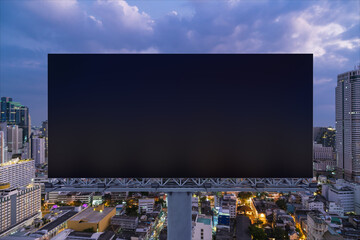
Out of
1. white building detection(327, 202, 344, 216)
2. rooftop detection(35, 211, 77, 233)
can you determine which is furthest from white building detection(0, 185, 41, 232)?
white building detection(327, 202, 344, 216)

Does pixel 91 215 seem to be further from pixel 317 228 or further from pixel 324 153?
pixel 324 153

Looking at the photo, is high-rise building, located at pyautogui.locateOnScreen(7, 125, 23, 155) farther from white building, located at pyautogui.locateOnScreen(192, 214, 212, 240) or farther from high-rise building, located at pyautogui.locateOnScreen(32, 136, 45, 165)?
white building, located at pyautogui.locateOnScreen(192, 214, 212, 240)

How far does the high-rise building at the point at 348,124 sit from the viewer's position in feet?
130

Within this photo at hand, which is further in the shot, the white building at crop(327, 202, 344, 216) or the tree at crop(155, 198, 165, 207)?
the tree at crop(155, 198, 165, 207)

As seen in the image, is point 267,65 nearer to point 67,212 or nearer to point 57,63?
point 57,63

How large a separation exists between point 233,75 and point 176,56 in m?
2.04

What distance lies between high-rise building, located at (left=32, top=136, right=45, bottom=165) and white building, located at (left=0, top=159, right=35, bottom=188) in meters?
18.7

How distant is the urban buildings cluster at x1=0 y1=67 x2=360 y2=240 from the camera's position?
17.9 m

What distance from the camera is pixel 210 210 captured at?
22.3m

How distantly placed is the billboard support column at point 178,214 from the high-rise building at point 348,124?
4969 centimetres

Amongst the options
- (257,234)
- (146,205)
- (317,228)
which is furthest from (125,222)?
(317,228)

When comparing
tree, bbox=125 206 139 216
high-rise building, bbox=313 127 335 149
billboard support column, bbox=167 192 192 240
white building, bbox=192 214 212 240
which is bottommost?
tree, bbox=125 206 139 216

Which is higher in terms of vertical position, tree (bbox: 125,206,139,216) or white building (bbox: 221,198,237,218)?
white building (bbox: 221,198,237,218)

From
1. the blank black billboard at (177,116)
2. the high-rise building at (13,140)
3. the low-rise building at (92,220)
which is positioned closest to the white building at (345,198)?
the blank black billboard at (177,116)
